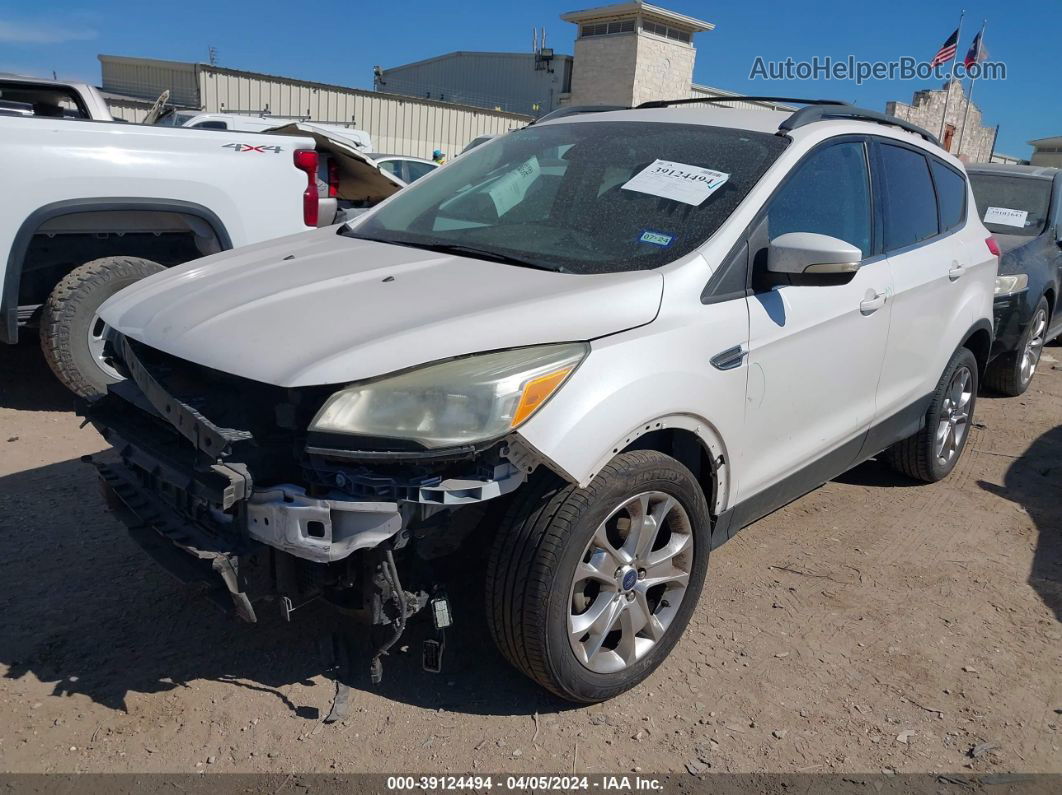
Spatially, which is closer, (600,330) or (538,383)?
(538,383)

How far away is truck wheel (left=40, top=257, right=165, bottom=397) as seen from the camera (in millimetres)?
4766

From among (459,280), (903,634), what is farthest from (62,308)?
(903,634)

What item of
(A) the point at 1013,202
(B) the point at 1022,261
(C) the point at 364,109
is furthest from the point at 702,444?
(C) the point at 364,109

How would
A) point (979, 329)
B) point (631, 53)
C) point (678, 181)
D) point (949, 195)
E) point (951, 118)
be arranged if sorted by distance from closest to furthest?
point (678, 181)
point (949, 195)
point (979, 329)
point (631, 53)
point (951, 118)

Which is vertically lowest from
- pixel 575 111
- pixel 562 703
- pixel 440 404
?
pixel 562 703

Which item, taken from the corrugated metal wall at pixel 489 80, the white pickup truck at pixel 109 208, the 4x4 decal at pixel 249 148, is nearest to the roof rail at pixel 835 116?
the white pickup truck at pixel 109 208

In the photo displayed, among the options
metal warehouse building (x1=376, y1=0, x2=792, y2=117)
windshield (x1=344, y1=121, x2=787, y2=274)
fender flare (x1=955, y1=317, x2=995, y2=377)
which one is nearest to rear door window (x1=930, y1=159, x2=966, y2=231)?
fender flare (x1=955, y1=317, x2=995, y2=377)

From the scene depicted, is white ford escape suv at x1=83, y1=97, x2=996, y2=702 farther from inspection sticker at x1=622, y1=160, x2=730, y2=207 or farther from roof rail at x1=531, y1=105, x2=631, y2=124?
roof rail at x1=531, y1=105, x2=631, y2=124

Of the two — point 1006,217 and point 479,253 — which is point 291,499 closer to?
point 479,253

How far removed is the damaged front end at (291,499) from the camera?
2.20 m

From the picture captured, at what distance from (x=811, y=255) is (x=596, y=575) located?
1.25m

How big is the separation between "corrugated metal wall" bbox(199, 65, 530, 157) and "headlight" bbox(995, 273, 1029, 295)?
1953 cm

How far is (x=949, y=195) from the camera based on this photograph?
14.8 ft

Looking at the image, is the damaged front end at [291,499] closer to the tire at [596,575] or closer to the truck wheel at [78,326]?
the tire at [596,575]
